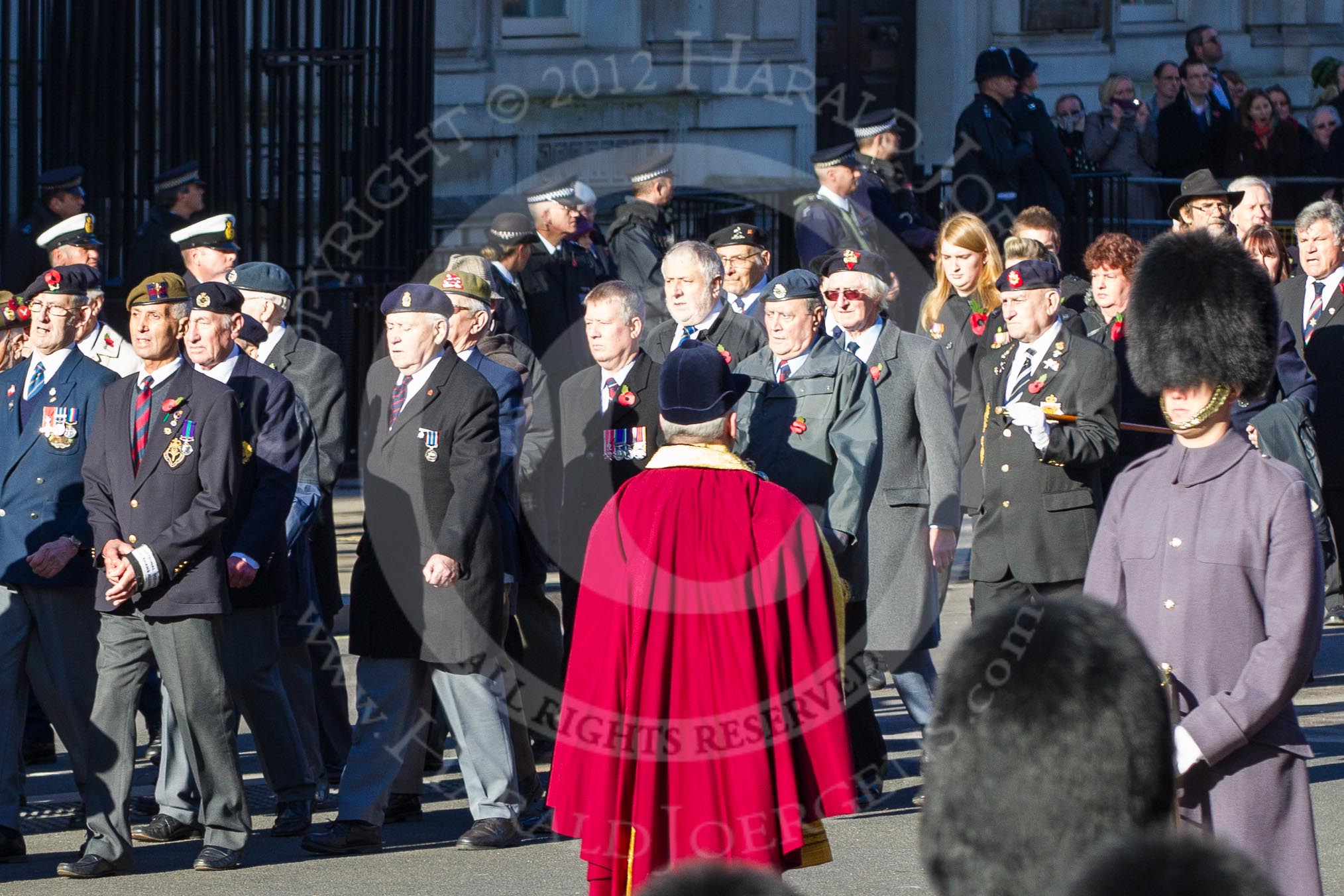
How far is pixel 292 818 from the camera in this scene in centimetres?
684

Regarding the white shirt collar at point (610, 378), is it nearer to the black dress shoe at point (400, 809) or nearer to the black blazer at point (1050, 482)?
the black blazer at point (1050, 482)

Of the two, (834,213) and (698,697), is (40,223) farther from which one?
(698,697)

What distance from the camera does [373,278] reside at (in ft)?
43.8

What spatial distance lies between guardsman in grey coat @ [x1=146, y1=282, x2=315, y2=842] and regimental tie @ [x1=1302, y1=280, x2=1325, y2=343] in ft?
16.6

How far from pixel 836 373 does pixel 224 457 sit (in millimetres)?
1983

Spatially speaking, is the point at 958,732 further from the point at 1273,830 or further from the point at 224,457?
the point at 224,457

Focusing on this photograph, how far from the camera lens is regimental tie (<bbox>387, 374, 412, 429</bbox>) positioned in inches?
269

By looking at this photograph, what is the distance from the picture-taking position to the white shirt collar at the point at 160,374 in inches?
251

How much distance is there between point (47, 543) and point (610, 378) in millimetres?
2035

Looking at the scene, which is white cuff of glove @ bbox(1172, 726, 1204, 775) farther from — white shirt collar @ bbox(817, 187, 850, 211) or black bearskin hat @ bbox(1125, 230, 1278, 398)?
white shirt collar @ bbox(817, 187, 850, 211)

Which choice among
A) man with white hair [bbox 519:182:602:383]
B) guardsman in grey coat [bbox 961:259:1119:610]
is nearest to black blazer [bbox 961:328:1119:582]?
guardsman in grey coat [bbox 961:259:1119:610]

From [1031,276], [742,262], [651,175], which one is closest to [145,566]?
[1031,276]

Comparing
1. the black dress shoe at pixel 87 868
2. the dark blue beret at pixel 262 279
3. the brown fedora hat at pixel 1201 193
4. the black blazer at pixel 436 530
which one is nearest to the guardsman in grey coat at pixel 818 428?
the black blazer at pixel 436 530

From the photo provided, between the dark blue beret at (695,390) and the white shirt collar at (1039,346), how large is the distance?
2.10 m
